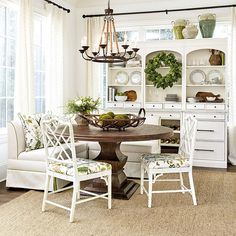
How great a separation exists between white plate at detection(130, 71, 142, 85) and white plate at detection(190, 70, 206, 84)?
92 centimetres

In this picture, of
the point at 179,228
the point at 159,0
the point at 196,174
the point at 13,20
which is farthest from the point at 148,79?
the point at 179,228

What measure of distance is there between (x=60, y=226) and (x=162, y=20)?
4437mm

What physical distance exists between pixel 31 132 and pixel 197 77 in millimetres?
3122

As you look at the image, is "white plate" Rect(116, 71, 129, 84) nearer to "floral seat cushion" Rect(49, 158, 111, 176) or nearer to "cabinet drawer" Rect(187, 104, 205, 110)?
"cabinet drawer" Rect(187, 104, 205, 110)

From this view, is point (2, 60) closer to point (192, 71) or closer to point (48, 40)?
point (48, 40)

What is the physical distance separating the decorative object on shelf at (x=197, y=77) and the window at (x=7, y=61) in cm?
298

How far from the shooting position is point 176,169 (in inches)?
139

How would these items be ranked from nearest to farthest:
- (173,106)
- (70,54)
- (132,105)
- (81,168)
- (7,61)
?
(81,168), (7,61), (173,106), (132,105), (70,54)

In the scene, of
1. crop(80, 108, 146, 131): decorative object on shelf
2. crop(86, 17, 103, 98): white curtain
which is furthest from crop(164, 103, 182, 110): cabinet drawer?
crop(80, 108, 146, 131): decorative object on shelf

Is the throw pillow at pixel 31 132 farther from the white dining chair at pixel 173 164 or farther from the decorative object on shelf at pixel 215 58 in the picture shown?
the decorative object on shelf at pixel 215 58

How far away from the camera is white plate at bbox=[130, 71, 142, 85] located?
6297mm

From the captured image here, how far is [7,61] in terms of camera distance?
481cm

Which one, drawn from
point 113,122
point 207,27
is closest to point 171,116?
point 207,27

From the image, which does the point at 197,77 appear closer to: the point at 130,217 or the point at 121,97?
the point at 121,97
